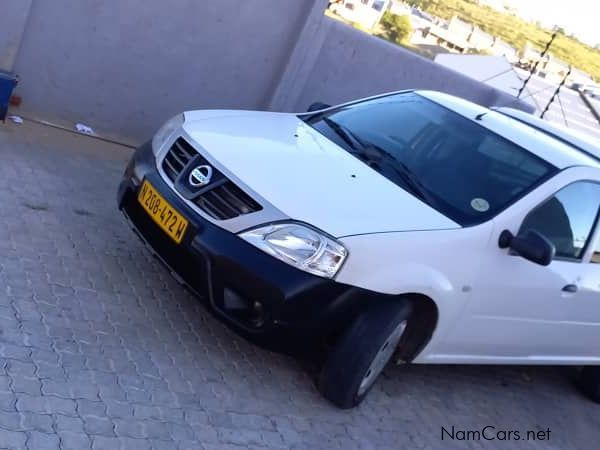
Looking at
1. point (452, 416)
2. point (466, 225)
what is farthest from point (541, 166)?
point (452, 416)

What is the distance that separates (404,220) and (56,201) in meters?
2.57

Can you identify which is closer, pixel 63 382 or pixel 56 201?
pixel 63 382

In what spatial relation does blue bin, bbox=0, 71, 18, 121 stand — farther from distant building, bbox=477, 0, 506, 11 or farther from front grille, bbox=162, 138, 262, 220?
distant building, bbox=477, 0, 506, 11

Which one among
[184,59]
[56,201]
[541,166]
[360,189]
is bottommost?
[56,201]

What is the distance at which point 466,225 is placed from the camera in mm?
4051

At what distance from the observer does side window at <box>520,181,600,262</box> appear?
4.32m

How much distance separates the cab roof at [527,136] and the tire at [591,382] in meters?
1.77

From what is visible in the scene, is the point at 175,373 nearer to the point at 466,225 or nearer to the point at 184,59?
the point at 466,225

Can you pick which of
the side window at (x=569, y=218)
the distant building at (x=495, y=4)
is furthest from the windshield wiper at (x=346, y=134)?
the distant building at (x=495, y=4)

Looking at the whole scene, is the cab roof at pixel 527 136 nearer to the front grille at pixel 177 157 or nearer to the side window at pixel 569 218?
the side window at pixel 569 218

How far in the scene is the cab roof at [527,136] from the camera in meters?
4.63

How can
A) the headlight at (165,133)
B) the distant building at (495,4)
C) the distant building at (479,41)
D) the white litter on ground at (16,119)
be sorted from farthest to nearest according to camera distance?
the distant building at (495,4) → the distant building at (479,41) → the white litter on ground at (16,119) → the headlight at (165,133)

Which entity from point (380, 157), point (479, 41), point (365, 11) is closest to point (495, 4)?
point (479, 41)

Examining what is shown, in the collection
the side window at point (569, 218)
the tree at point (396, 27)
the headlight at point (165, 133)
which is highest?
the side window at point (569, 218)
